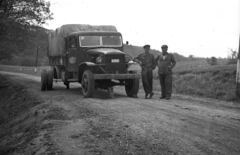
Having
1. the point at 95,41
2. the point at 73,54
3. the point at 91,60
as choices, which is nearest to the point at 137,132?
the point at 91,60

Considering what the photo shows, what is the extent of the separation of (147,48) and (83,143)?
22.6 ft

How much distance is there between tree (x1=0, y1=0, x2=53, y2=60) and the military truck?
24.4 feet

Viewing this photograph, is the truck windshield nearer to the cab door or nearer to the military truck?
the military truck

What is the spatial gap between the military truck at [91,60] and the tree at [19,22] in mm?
7425

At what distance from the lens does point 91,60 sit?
12.2 meters

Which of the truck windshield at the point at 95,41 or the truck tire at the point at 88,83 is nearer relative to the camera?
the truck tire at the point at 88,83

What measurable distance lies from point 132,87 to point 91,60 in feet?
5.80

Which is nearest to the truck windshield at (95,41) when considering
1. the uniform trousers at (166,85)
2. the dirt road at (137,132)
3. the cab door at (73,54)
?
the cab door at (73,54)

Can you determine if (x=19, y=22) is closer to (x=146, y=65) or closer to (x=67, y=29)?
(x=67, y=29)

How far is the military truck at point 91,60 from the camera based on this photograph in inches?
449

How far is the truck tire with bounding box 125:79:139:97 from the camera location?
39.0 ft

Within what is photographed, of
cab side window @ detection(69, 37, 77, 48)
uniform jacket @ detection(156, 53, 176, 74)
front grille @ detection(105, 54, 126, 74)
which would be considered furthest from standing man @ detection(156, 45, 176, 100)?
cab side window @ detection(69, 37, 77, 48)

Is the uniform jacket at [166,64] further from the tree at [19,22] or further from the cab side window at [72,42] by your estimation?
the tree at [19,22]

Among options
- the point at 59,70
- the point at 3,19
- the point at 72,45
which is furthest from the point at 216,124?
the point at 3,19
